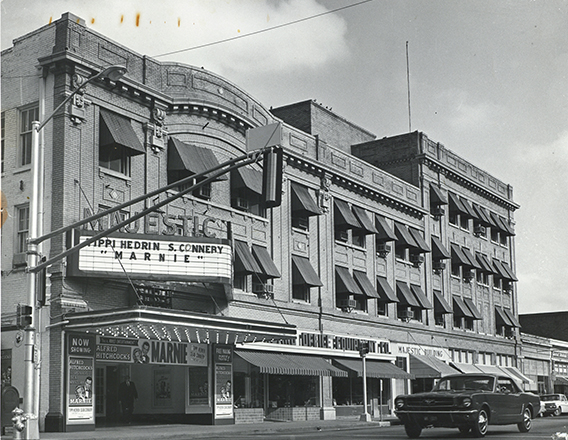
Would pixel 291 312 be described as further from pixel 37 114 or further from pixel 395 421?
pixel 37 114

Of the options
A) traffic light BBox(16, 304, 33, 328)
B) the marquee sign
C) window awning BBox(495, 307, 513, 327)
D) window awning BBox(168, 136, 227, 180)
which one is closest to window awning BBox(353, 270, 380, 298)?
window awning BBox(168, 136, 227, 180)

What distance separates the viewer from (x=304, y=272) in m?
37.2

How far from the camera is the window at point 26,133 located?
92.0 ft

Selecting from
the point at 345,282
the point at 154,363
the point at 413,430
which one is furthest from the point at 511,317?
the point at 413,430

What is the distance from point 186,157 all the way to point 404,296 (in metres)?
19.0

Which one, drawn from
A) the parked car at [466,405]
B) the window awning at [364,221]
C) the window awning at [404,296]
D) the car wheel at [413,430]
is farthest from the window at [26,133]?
the window awning at [404,296]

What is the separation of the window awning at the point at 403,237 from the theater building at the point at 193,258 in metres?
0.12

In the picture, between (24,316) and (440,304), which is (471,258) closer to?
(440,304)

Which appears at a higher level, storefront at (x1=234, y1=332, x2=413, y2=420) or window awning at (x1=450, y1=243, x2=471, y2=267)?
window awning at (x1=450, y1=243, x2=471, y2=267)

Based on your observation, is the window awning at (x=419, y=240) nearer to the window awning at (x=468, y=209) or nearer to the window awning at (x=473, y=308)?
the window awning at (x=468, y=209)

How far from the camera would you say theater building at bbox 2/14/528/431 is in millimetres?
26422

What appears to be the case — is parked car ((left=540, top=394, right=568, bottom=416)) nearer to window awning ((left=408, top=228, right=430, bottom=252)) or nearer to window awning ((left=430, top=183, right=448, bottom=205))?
window awning ((left=408, top=228, right=430, bottom=252))

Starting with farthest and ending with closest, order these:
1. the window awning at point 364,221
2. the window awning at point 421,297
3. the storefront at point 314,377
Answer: the window awning at point 421,297
the window awning at point 364,221
the storefront at point 314,377

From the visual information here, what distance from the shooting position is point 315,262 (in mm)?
38969
